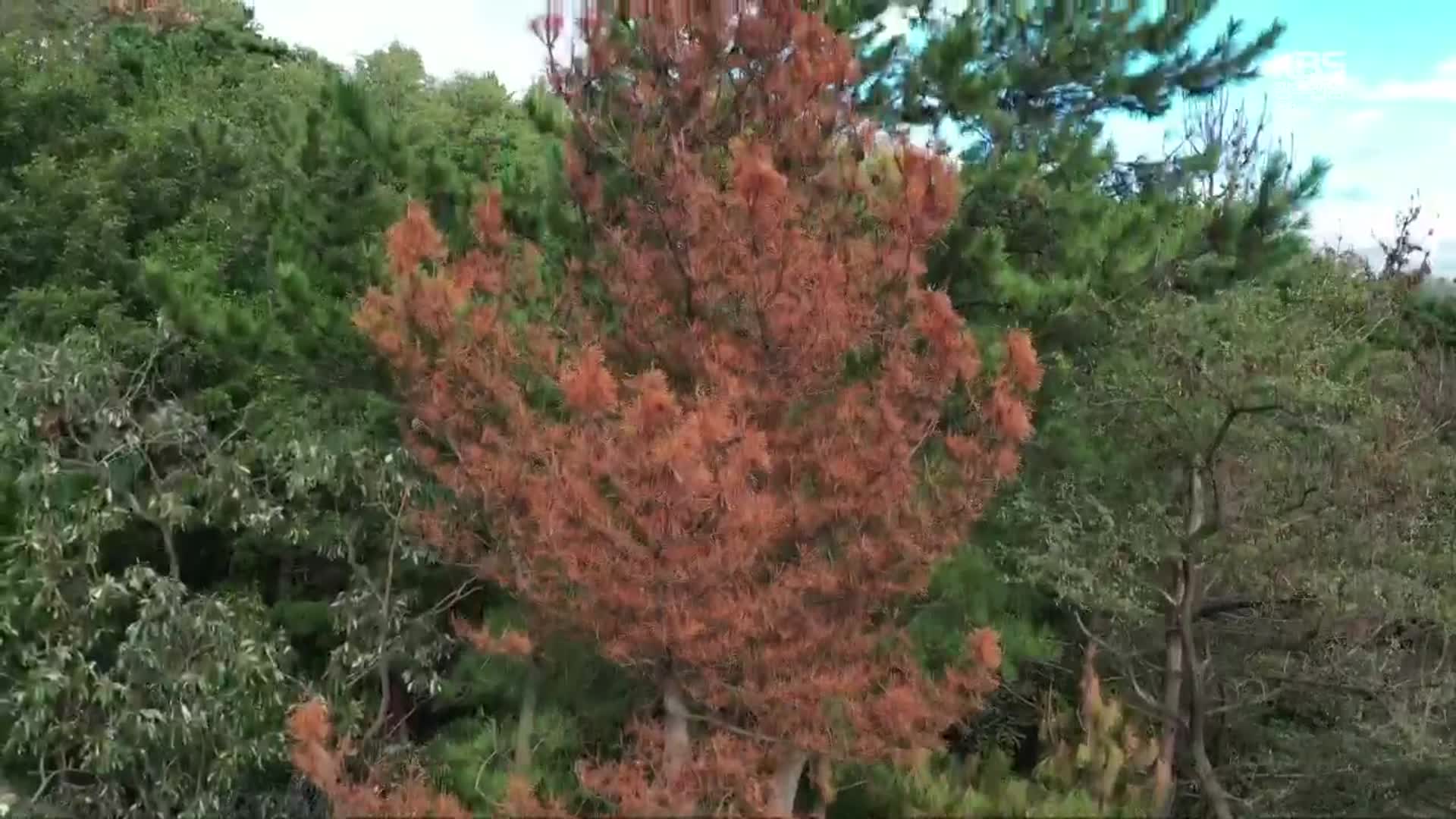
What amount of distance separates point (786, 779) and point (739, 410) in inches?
62.1

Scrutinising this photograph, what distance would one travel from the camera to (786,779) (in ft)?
14.2

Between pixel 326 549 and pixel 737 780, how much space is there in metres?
2.91

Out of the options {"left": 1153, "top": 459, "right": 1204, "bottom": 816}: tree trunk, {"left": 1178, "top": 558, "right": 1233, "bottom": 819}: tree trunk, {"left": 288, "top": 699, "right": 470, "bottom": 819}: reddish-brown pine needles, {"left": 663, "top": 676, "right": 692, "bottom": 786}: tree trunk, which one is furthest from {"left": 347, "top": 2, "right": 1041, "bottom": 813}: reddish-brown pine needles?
{"left": 1178, "top": 558, "right": 1233, "bottom": 819}: tree trunk

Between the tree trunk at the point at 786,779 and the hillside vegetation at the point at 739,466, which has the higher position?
the hillside vegetation at the point at 739,466

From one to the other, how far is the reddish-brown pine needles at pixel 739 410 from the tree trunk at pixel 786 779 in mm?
14

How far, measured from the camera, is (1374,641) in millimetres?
4719

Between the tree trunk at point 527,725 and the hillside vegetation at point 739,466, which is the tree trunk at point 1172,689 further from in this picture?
the tree trunk at point 527,725

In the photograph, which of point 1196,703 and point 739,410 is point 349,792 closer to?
point 739,410

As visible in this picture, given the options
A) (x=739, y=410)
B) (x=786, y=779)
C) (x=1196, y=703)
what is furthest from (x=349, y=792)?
(x=1196, y=703)

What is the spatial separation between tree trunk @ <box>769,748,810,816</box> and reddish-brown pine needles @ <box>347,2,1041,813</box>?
0.05ft

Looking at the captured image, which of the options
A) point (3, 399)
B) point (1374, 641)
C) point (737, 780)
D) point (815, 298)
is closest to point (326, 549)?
point (3, 399)

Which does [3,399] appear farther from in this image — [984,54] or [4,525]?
[984,54]

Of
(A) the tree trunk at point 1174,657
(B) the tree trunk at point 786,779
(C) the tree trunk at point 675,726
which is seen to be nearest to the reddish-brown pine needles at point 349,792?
(C) the tree trunk at point 675,726

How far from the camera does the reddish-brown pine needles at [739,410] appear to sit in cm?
365
